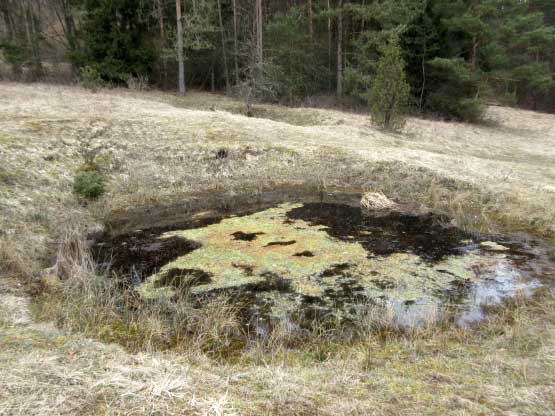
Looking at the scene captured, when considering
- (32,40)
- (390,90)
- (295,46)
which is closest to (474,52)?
(390,90)

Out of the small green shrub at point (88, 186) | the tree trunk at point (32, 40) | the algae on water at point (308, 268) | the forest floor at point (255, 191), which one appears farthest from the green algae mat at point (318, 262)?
the tree trunk at point (32, 40)

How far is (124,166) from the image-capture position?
12.5m

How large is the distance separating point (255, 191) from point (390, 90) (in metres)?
7.99

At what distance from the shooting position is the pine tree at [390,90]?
643 inches

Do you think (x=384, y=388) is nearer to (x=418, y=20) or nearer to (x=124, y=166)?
(x=124, y=166)

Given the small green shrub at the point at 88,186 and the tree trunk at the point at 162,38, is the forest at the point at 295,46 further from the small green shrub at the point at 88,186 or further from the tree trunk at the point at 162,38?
the small green shrub at the point at 88,186

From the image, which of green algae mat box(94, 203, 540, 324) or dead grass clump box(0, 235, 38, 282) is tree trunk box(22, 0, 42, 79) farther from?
green algae mat box(94, 203, 540, 324)

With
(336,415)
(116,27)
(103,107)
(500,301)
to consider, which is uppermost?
(116,27)

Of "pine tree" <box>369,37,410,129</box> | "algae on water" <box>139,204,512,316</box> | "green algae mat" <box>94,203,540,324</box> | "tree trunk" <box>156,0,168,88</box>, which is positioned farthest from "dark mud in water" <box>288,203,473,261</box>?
"tree trunk" <box>156,0,168,88</box>

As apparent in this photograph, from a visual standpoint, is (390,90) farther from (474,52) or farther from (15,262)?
(15,262)

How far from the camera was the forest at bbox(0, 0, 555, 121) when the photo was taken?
22.2 metres

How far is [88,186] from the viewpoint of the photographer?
34.8 ft

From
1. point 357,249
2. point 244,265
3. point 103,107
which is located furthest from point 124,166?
point 357,249

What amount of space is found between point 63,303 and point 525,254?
26.2ft
